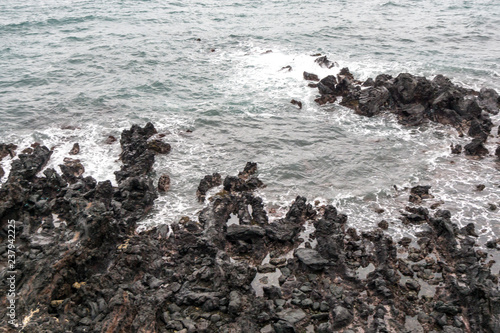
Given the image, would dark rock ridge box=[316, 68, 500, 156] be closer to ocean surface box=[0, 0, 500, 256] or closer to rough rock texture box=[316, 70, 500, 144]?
rough rock texture box=[316, 70, 500, 144]

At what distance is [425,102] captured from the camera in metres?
27.8

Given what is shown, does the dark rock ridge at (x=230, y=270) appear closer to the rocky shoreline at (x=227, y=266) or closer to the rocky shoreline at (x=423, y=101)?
the rocky shoreline at (x=227, y=266)

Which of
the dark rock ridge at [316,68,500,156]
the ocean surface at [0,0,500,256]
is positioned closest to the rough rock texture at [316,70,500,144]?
the dark rock ridge at [316,68,500,156]

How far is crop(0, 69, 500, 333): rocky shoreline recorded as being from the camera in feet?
40.5

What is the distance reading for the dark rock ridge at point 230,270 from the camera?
12.3 metres

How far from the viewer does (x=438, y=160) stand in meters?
22.6

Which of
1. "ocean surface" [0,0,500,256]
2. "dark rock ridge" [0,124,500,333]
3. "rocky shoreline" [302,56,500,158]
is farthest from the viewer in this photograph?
"rocky shoreline" [302,56,500,158]

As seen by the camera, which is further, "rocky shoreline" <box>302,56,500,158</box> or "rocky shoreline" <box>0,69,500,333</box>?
"rocky shoreline" <box>302,56,500,158</box>

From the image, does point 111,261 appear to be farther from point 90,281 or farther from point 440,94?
point 440,94

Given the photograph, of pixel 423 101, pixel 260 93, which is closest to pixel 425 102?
pixel 423 101

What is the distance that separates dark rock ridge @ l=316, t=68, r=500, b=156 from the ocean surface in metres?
1.00

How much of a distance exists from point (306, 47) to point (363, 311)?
116 feet

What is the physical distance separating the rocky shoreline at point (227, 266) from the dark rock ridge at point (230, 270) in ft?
0.15

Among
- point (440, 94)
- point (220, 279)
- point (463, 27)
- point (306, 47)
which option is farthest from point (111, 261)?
point (463, 27)
